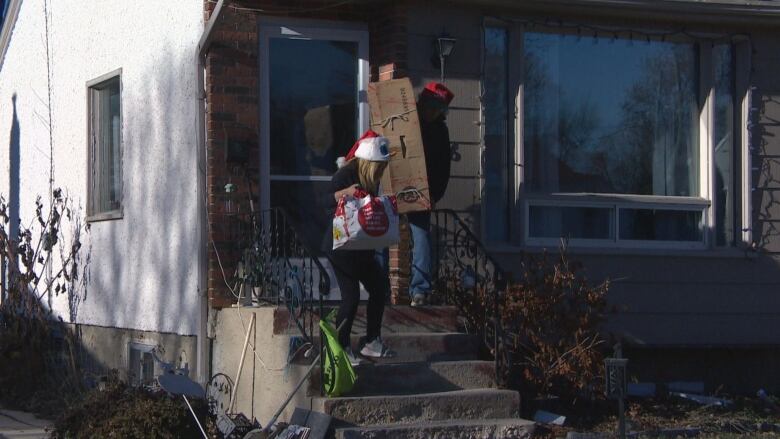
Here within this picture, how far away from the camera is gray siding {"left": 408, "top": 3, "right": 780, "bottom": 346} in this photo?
10242 millimetres

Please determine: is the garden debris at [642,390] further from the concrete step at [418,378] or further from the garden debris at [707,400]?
the concrete step at [418,378]

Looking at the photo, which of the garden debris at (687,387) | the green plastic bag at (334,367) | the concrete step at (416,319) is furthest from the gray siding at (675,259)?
the green plastic bag at (334,367)

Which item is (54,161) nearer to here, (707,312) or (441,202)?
(441,202)

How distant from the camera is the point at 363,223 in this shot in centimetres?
823

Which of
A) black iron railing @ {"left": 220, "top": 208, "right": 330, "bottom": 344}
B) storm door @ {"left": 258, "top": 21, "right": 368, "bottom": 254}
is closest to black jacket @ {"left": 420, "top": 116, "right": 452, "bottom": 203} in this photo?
storm door @ {"left": 258, "top": 21, "right": 368, "bottom": 254}

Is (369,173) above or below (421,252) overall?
above

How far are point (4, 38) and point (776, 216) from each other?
9.38 m

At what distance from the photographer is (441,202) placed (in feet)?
33.3

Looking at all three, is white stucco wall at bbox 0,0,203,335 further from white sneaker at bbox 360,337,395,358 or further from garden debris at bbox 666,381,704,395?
garden debris at bbox 666,381,704,395

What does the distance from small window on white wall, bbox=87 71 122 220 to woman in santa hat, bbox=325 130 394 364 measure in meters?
3.65

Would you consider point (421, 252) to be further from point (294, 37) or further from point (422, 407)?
point (294, 37)

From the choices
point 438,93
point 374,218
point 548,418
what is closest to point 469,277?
point 548,418

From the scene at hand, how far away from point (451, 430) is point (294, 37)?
150 inches

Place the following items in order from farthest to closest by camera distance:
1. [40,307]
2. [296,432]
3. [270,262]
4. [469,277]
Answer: [40,307], [469,277], [270,262], [296,432]
